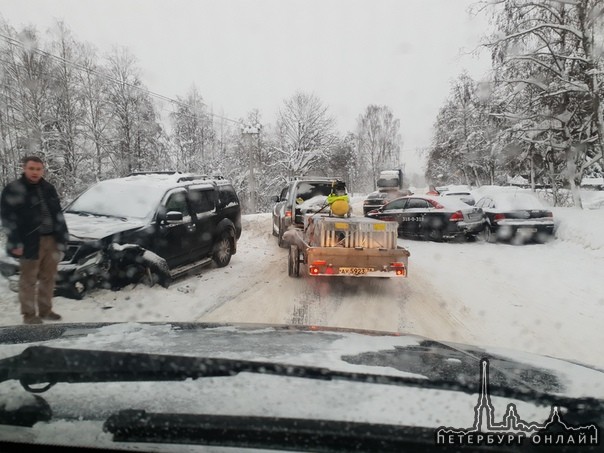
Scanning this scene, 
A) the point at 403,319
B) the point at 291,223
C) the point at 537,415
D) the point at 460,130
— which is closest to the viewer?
the point at 537,415

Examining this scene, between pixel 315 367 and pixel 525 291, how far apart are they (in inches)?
276

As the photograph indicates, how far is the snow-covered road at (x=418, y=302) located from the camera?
551cm

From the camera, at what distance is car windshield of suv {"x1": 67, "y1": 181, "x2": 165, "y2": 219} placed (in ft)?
24.2

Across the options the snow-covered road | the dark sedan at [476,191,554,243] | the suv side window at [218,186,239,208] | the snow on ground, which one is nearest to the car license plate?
the dark sedan at [476,191,554,243]

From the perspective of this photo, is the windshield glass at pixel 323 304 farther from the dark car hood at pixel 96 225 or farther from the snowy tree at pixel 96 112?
the snowy tree at pixel 96 112

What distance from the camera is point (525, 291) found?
762cm

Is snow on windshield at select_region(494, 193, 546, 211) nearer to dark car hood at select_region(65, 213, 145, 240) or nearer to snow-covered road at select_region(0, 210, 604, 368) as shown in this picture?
snow-covered road at select_region(0, 210, 604, 368)

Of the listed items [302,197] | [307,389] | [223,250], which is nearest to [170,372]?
[307,389]

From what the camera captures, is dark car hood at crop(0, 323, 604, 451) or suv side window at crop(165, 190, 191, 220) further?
suv side window at crop(165, 190, 191, 220)

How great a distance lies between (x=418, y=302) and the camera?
7023 millimetres

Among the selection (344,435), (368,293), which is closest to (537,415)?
(344,435)

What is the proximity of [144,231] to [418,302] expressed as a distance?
462 centimetres

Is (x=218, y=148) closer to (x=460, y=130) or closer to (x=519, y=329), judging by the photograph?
(x=460, y=130)

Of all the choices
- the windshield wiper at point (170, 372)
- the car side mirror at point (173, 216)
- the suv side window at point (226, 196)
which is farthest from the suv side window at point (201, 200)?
the windshield wiper at point (170, 372)
